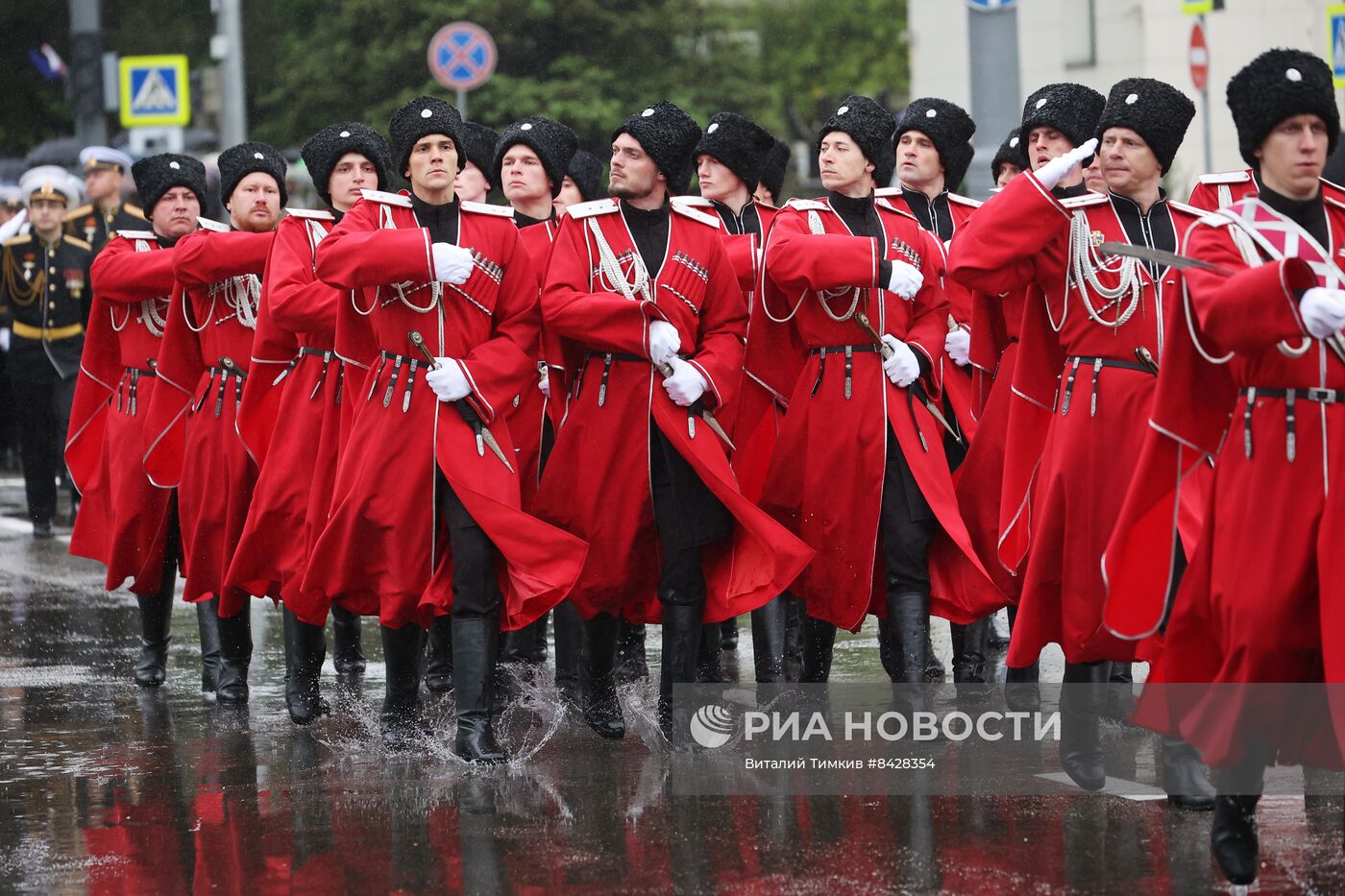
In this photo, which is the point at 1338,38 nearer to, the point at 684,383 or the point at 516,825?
the point at 684,383

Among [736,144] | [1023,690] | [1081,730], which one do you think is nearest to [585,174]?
[736,144]

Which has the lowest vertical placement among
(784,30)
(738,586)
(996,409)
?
(738,586)

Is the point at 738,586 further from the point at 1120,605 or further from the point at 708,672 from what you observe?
the point at 1120,605

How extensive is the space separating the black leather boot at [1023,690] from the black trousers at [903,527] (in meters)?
0.45

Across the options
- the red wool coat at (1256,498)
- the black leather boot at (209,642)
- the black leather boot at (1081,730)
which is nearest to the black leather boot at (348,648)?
the black leather boot at (209,642)

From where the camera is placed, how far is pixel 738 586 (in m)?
7.79

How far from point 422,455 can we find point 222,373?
183 centimetres

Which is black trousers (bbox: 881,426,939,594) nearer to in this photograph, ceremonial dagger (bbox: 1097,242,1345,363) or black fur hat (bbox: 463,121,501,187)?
ceremonial dagger (bbox: 1097,242,1345,363)

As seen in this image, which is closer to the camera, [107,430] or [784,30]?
[107,430]

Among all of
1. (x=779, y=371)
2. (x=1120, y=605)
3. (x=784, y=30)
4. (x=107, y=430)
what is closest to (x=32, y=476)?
(x=107, y=430)

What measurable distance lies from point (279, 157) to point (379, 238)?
1845mm

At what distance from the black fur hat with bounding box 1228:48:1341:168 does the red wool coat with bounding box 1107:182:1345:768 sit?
0.19m

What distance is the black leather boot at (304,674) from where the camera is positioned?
27.2 feet

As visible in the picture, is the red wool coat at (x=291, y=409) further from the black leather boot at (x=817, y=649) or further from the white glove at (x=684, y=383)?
the black leather boot at (x=817, y=649)
